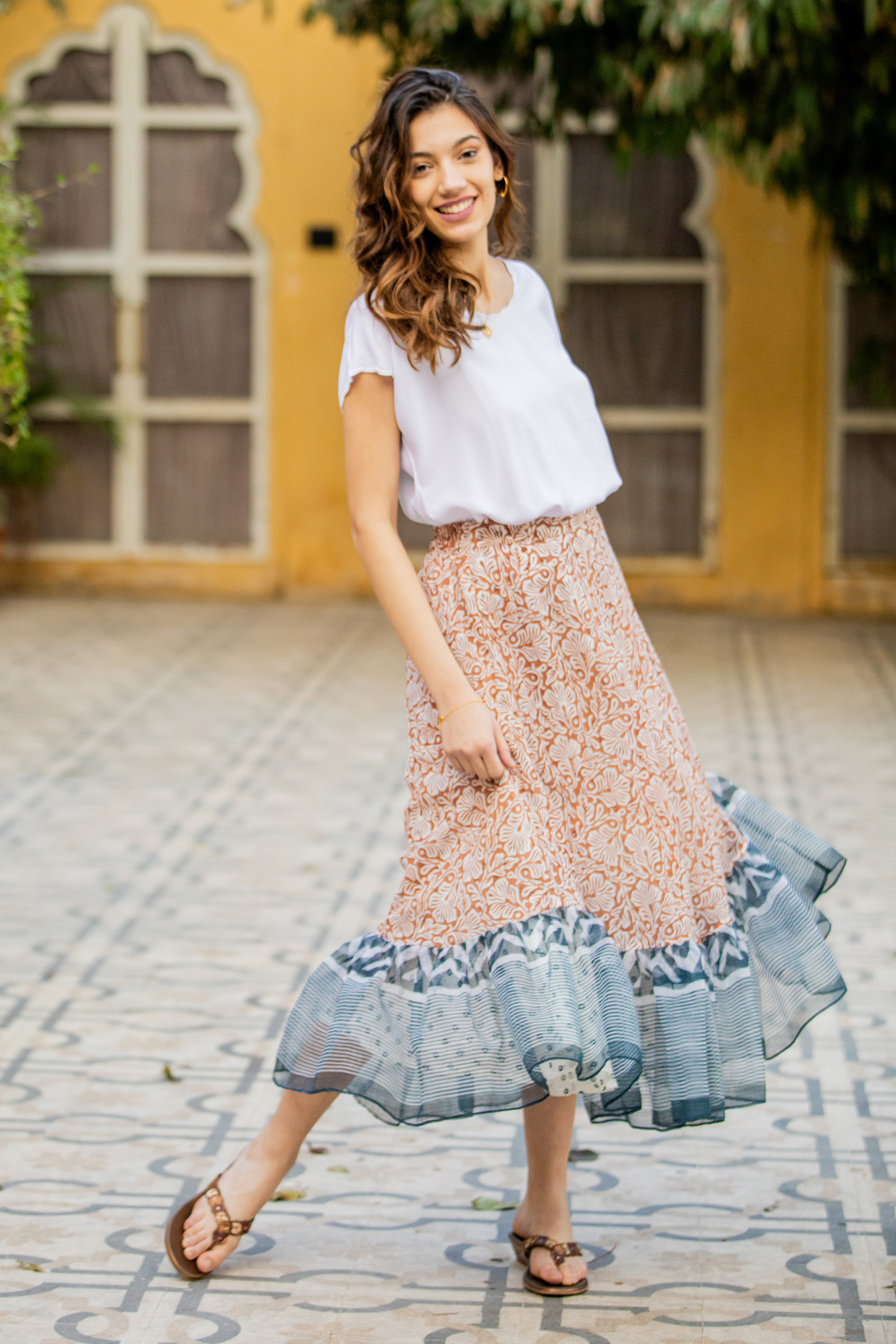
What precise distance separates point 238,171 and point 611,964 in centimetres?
731

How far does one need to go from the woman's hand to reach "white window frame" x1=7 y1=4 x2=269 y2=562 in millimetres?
6739

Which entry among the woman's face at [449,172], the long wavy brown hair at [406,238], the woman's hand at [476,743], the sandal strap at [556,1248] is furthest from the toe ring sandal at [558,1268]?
the woman's face at [449,172]

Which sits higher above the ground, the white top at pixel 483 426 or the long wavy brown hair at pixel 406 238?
A: the long wavy brown hair at pixel 406 238

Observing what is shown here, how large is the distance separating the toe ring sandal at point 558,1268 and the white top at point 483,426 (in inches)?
39.0

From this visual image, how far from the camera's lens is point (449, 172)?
2.17 m

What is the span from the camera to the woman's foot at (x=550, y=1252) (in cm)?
230

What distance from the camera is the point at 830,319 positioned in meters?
8.44

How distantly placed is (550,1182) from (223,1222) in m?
0.45

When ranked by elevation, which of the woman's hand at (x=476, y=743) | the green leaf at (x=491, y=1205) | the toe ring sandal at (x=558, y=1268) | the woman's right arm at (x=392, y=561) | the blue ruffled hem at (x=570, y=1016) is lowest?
the green leaf at (x=491, y=1205)

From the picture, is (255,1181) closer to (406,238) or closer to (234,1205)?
(234,1205)

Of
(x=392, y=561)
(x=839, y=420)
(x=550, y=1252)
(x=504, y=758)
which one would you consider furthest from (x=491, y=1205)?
(x=839, y=420)

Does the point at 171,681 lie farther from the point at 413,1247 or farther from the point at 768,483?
the point at 413,1247

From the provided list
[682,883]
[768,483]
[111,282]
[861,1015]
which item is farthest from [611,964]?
[111,282]

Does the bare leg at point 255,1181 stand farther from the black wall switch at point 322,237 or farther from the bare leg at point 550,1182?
the black wall switch at point 322,237
